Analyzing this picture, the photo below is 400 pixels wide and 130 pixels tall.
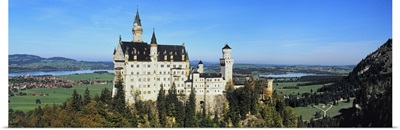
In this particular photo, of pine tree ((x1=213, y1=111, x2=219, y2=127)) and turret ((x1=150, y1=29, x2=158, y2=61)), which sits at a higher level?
turret ((x1=150, y1=29, x2=158, y2=61))

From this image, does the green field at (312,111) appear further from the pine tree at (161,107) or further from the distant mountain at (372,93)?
the pine tree at (161,107)

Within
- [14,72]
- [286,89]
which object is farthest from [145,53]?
[14,72]

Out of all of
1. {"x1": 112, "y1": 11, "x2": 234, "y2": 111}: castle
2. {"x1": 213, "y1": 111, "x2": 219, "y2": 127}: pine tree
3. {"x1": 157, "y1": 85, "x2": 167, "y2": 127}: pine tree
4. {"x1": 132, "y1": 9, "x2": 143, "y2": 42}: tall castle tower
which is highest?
{"x1": 132, "y1": 9, "x2": 143, "y2": 42}: tall castle tower

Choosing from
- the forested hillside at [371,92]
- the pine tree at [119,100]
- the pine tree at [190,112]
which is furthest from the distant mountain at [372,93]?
the pine tree at [119,100]

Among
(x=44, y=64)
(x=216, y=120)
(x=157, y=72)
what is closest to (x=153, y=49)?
(x=157, y=72)

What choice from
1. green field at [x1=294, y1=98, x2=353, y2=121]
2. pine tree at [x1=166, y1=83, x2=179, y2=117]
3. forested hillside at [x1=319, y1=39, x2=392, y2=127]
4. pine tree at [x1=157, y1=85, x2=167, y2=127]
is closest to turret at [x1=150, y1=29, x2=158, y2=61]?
pine tree at [x1=157, y1=85, x2=167, y2=127]

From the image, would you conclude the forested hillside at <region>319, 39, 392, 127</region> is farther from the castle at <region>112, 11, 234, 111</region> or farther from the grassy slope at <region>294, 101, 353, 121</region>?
the castle at <region>112, 11, 234, 111</region>

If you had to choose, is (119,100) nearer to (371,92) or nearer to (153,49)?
(153,49)
